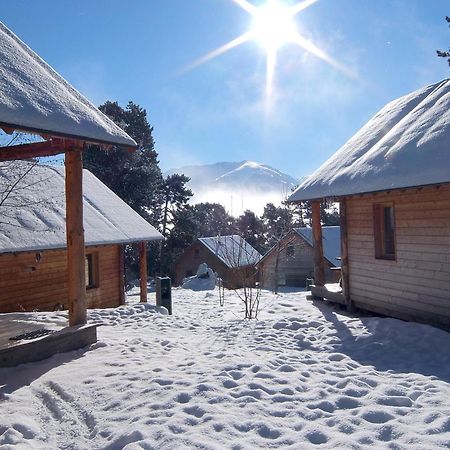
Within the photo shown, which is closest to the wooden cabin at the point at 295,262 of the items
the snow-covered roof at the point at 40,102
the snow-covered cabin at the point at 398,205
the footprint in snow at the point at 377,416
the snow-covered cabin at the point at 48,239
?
the snow-covered cabin at the point at 48,239

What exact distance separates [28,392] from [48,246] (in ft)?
21.7

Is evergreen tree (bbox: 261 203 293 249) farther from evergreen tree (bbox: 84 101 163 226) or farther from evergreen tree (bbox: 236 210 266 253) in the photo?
evergreen tree (bbox: 84 101 163 226)

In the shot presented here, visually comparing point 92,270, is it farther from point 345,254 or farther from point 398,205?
point 398,205

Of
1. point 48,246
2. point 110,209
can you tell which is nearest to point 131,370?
point 48,246

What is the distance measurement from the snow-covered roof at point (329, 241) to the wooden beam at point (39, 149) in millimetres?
22644

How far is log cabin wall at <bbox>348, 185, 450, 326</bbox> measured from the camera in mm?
7828

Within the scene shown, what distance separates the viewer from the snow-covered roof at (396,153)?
24.7 ft

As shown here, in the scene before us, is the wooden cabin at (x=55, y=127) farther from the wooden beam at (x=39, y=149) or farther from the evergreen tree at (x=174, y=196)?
the evergreen tree at (x=174, y=196)

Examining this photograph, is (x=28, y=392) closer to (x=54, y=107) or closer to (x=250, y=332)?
(x=54, y=107)

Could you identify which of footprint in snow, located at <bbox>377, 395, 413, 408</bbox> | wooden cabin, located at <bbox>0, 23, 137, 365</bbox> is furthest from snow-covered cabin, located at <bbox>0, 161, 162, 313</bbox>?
footprint in snow, located at <bbox>377, 395, 413, 408</bbox>

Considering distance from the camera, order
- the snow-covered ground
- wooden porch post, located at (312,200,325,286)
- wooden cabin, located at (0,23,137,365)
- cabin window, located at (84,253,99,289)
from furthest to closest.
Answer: cabin window, located at (84,253,99,289), wooden porch post, located at (312,200,325,286), wooden cabin, located at (0,23,137,365), the snow-covered ground

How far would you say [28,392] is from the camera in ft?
14.7

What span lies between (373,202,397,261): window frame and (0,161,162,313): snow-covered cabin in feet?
22.7

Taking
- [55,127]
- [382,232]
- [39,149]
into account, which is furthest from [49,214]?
[382,232]
